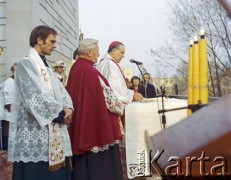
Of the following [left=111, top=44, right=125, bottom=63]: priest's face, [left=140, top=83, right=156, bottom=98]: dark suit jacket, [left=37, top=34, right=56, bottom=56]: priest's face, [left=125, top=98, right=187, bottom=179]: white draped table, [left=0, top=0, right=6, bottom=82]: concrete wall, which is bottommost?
[left=125, top=98, right=187, bottom=179]: white draped table

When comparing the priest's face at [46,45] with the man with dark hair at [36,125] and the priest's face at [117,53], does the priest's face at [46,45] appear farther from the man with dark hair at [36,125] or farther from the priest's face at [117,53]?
the priest's face at [117,53]

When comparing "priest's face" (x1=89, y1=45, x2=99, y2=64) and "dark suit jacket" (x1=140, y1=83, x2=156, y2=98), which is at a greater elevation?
"priest's face" (x1=89, y1=45, x2=99, y2=64)

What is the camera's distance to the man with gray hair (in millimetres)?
3555

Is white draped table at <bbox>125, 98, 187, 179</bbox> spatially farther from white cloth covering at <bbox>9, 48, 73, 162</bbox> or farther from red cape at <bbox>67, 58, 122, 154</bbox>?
white cloth covering at <bbox>9, 48, 73, 162</bbox>

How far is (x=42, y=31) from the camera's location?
308 centimetres

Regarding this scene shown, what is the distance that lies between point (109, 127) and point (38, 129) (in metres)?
0.89

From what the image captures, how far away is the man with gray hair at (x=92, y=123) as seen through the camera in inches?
140

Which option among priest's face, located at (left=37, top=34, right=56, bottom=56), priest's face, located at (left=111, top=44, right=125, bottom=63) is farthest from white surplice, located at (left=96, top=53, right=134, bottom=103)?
priest's face, located at (left=37, top=34, right=56, bottom=56)

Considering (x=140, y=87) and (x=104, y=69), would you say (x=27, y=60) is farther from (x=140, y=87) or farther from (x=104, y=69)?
(x=140, y=87)

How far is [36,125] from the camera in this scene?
287 cm

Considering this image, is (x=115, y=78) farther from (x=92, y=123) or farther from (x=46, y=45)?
(x=46, y=45)

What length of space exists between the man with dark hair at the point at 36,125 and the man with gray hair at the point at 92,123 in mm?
558

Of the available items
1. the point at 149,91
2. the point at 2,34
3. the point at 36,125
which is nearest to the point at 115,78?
the point at 36,125

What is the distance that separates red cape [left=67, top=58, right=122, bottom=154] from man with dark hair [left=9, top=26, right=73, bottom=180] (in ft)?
1.76
